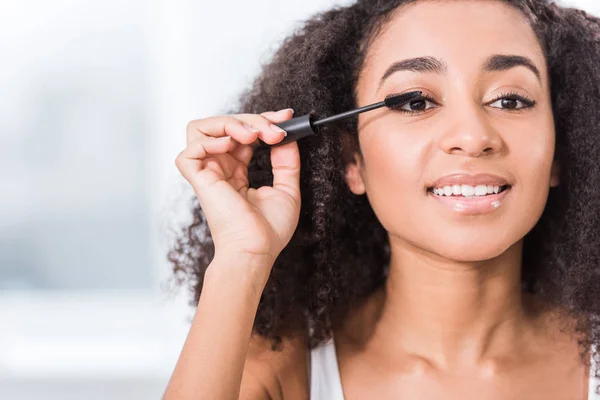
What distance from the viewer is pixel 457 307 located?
1.35m

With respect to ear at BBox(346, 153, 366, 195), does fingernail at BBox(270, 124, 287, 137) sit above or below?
below

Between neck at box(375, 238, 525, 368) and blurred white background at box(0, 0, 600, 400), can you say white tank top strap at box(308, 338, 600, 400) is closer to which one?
neck at box(375, 238, 525, 368)

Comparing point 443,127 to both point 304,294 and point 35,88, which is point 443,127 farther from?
point 35,88

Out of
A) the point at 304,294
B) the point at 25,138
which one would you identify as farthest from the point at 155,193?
the point at 304,294

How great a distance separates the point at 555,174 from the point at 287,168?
19.1 inches

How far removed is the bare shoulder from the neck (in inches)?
7.0

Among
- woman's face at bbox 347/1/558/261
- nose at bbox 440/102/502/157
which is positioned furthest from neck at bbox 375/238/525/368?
nose at bbox 440/102/502/157

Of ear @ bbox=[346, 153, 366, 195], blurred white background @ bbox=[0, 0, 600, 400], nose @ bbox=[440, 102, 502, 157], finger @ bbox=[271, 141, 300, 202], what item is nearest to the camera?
nose @ bbox=[440, 102, 502, 157]

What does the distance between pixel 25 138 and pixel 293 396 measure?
1502 mm

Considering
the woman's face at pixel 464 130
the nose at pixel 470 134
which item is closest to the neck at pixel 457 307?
the woman's face at pixel 464 130

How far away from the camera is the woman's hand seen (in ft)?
3.89

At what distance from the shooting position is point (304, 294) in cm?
147

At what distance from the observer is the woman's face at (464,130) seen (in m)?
1.21

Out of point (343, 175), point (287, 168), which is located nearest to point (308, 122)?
point (287, 168)
